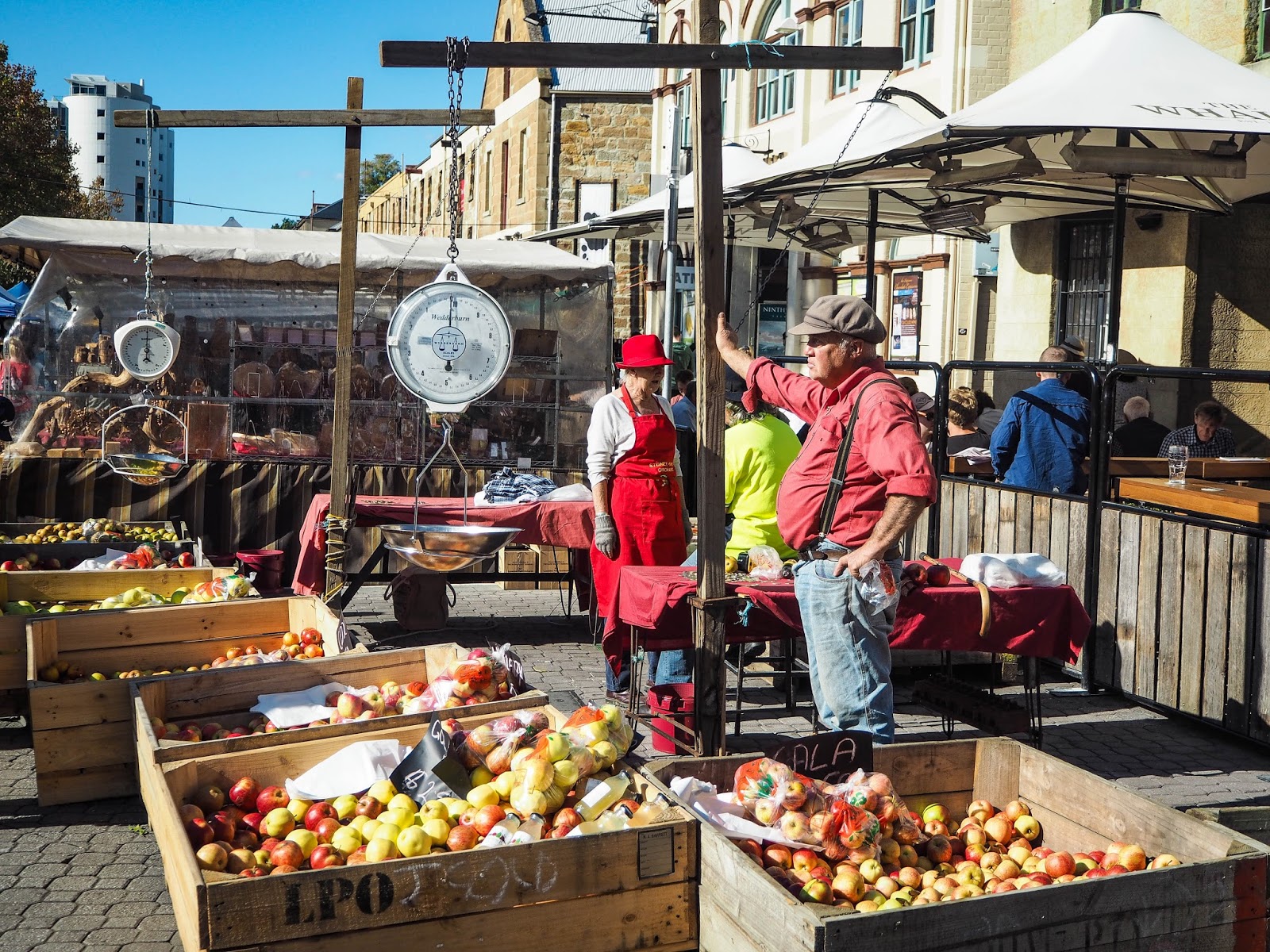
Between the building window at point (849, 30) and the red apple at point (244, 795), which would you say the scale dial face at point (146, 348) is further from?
the building window at point (849, 30)

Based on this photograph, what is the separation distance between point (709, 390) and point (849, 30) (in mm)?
17669

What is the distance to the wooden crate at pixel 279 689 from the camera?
4.25 m

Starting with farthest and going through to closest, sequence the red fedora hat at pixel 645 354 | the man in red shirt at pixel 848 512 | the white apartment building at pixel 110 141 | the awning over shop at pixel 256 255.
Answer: the white apartment building at pixel 110 141
the awning over shop at pixel 256 255
the red fedora hat at pixel 645 354
the man in red shirt at pixel 848 512

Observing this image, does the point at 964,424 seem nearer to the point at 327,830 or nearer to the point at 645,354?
the point at 645,354

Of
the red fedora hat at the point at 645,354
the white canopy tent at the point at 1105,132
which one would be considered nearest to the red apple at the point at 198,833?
the red fedora hat at the point at 645,354

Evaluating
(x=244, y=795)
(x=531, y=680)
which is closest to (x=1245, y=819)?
(x=244, y=795)

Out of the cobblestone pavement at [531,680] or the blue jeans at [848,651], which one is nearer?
the cobblestone pavement at [531,680]

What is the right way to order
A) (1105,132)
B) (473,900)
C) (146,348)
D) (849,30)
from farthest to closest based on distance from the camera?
(849,30)
(146,348)
(1105,132)
(473,900)

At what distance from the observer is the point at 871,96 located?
663 inches

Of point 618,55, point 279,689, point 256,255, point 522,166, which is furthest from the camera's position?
point 522,166

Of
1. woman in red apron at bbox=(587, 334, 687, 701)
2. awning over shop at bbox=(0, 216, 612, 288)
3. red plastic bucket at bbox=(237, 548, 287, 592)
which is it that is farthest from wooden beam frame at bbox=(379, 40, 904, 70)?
awning over shop at bbox=(0, 216, 612, 288)

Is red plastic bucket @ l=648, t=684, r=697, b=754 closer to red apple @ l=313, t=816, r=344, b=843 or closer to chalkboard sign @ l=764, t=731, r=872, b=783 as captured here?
chalkboard sign @ l=764, t=731, r=872, b=783

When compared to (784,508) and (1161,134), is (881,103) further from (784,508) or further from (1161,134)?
(784,508)

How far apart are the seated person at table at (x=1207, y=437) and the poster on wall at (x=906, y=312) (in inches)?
348
